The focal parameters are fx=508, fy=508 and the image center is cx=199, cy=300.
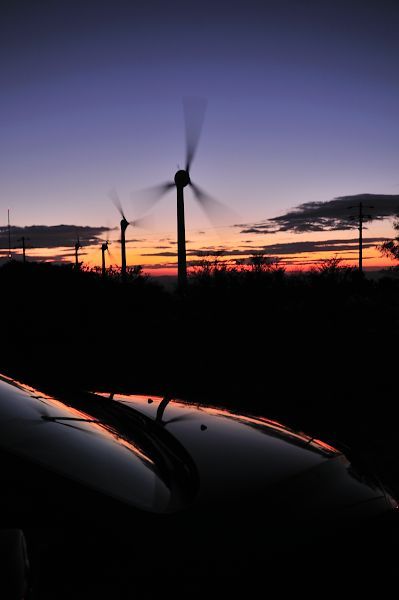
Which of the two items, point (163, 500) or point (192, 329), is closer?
point (163, 500)

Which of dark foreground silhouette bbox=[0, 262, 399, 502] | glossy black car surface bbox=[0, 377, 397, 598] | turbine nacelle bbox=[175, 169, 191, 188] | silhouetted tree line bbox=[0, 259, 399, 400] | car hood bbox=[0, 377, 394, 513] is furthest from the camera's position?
turbine nacelle bbox=[175, 169, 191, 188]

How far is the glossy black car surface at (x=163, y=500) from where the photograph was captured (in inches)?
66.3

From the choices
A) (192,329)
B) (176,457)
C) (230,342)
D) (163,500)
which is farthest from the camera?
(192,329)

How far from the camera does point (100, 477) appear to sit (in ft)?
6.51

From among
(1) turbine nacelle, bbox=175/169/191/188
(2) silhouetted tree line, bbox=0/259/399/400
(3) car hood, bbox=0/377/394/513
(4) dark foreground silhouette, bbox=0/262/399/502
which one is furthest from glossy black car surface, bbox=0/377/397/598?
(1) turbine nacelle, bbox=175/169/191/188

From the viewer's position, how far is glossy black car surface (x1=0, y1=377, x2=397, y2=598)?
168 cm

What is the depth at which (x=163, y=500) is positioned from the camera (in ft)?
6.66

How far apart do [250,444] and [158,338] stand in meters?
6.93

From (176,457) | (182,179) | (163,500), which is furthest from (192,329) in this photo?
(182,179)

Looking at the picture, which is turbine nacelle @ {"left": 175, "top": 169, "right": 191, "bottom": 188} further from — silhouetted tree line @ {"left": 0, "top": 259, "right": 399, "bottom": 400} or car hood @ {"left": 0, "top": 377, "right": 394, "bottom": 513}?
car hood @ {"left": 0, "top": 377, "right": 394, "bottom": 513}

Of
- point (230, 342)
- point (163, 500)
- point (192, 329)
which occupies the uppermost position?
point (163, 500)

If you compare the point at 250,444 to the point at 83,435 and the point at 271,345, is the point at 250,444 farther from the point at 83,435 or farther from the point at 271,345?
the point at 271,345

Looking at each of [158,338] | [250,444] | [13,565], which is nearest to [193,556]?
[13,565]

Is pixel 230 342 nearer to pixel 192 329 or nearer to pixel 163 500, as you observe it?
pixel 192 329
